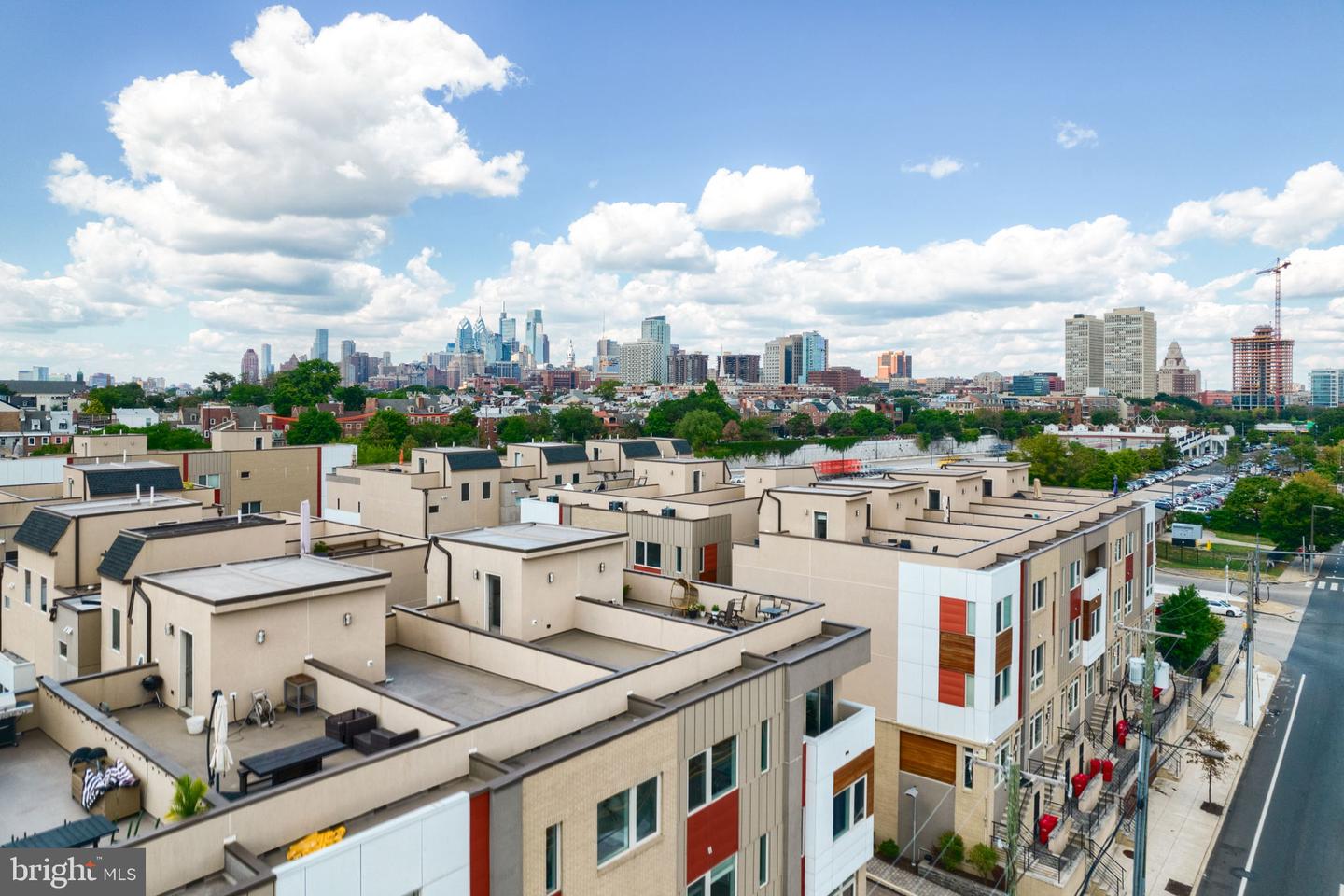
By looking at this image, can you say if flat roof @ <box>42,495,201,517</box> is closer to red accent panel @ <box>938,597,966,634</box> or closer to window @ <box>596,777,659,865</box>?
window @ <box>596,777,659,865</box>

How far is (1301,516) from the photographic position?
262 ft

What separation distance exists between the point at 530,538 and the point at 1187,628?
42.4m

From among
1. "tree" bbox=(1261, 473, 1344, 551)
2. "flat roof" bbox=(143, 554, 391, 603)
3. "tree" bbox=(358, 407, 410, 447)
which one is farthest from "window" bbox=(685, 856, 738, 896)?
"tree" bbox=(358, 407, 410, 447)

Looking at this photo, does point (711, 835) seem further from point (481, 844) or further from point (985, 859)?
point (985, 859)

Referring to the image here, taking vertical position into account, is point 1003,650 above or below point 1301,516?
above

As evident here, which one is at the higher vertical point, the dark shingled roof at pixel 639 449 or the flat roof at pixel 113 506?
the dark shingled roof at pixel 639 449

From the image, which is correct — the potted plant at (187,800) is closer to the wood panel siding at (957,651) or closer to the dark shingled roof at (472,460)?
the wood panel siding at (957,651)

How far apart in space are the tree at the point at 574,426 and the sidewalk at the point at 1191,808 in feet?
390

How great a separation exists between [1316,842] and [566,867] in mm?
33874

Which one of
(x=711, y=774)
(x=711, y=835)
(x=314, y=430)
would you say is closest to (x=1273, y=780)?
(x=711, y=835)

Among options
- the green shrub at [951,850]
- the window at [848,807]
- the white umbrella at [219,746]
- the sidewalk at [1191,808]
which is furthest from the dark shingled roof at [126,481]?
the sidewalk at [1191,808]

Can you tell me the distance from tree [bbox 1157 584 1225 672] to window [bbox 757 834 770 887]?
126 feet

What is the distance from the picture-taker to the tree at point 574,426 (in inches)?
6009

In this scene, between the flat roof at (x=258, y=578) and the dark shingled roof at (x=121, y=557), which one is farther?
the dark shingled roof at (x=121, y=557)
